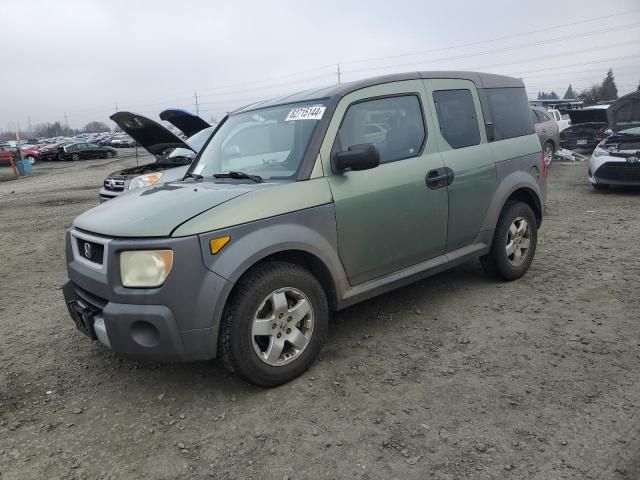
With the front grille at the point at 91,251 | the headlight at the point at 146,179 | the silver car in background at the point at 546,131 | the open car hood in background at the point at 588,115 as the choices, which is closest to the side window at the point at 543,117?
the silver car in background at the point at 546,131

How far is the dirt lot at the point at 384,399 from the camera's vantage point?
2.43 meters

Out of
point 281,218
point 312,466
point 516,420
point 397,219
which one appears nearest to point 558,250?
point 397,219

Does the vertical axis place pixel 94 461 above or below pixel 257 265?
below

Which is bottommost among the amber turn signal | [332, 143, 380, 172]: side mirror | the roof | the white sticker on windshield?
the amber turn signal

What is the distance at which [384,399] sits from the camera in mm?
2924

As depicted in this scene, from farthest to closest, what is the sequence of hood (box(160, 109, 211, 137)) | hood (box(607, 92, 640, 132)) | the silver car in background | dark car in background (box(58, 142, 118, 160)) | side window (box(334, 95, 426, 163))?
dark car in background (box(58, 142, 118, 160)), the silver car in background, hood (box(607, 92, 640, 132)), hood (box(160, 109, 211, 137)), side window (box(334, 95, 426, 163))

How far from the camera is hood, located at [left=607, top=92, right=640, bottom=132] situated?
12656 mm

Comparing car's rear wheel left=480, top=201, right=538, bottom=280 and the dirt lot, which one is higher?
car's rear wheel left=480, top=201, right=538, bottom=280

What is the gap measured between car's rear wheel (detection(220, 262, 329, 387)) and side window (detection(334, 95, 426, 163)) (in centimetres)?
104

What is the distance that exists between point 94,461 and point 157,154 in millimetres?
6829

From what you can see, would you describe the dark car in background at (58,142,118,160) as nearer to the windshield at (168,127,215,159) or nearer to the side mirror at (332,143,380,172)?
the windshield at (168,127,215,159)

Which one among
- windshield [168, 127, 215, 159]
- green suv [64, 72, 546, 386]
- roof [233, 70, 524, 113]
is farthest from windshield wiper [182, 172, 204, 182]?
windshield [168, 127, 215, 159]

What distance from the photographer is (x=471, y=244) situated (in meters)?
4.30

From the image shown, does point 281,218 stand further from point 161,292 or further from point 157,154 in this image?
point 157,154
